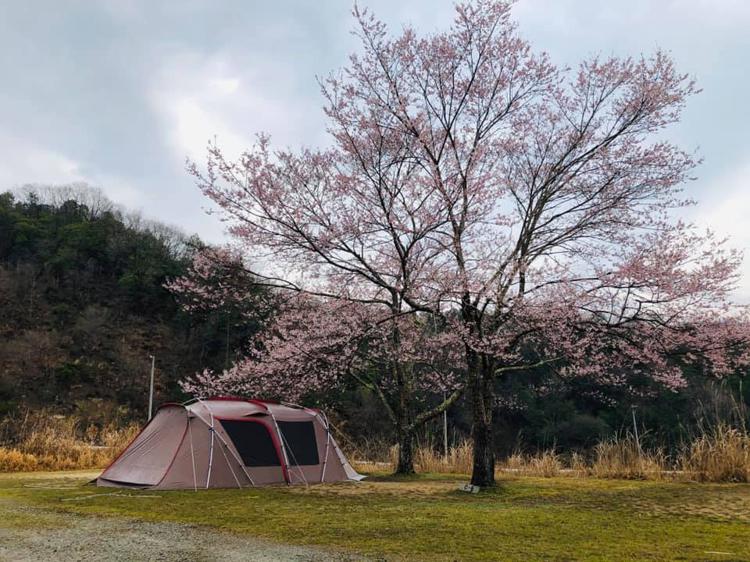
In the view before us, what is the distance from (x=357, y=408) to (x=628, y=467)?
77.6 ft

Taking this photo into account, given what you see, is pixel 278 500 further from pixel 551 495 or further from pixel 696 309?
pixel 696 309

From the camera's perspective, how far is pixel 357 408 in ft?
109

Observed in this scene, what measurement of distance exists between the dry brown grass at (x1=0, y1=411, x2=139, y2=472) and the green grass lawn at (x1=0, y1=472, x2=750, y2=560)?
2988 mm

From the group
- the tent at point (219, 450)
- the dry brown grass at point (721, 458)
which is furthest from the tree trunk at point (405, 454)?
the dry brown grass at point (721, 458)

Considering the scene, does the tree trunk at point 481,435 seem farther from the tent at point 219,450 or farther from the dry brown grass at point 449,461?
the dry brown grass at point 449,461

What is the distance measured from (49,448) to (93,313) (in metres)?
28.7

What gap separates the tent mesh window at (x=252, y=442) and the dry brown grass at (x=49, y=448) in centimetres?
605

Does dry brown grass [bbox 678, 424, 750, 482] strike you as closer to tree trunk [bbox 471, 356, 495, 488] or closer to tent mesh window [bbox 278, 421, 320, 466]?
tree trunk [bbox 471, 356, 495, 488]

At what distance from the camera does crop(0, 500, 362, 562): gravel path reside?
13.2 ft

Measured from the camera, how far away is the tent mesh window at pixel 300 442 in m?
9.63

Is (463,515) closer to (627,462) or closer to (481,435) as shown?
(481,435)

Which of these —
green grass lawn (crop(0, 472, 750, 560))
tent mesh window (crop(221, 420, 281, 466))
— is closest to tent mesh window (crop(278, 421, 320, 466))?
tent mesh window (crop(221, 420, 281, 466))

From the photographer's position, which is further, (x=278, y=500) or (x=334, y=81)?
(x=334, y=81)

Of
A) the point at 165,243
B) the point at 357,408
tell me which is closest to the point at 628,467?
the point at 357,408
